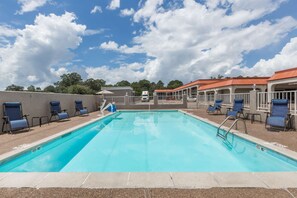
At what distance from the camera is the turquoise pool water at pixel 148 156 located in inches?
167

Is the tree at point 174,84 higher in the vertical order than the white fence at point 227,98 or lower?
higher

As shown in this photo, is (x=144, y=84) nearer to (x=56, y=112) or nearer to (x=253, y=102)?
(x=56, y=112)

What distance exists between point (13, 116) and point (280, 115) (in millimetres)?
9545

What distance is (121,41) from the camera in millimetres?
23281

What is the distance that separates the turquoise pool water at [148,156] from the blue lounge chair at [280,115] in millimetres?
1773

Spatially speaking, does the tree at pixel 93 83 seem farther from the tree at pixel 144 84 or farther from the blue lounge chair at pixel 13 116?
the blue lounge chair at pixel 13 116

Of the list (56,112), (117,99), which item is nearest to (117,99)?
(117,99)

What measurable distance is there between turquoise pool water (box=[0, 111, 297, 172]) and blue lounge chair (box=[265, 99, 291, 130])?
177 cm

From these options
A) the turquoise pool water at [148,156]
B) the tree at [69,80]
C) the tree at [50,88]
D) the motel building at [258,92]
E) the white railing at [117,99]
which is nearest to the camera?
the turquoise pool water at [148,156]

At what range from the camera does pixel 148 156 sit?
5.27 meters

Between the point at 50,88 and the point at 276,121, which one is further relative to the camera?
the point at 50,88

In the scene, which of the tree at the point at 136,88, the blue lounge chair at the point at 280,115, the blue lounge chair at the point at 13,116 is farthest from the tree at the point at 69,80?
the blue lounge chair at the point at 280,115

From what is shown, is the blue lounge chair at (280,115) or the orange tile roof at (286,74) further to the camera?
the orange tile roof at (286,74)

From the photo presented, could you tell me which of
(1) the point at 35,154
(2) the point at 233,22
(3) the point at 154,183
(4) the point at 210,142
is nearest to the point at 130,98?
(2) the point at 233,22
